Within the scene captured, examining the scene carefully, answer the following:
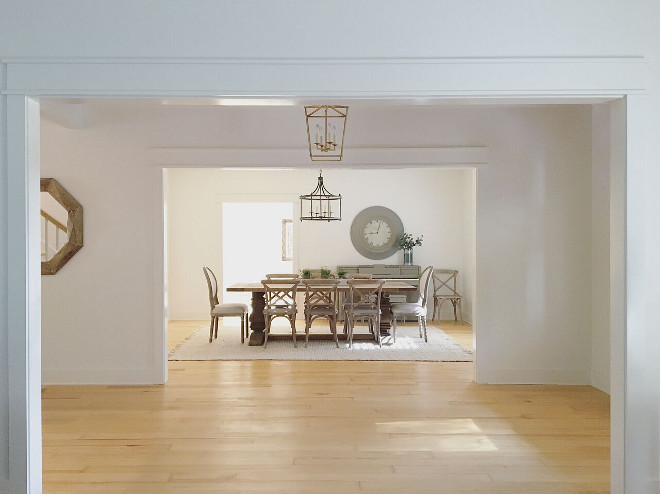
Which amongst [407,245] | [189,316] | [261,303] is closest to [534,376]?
[261,303]

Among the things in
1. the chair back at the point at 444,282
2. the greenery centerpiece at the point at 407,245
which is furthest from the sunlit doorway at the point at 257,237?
the chair back at the point at 444,282

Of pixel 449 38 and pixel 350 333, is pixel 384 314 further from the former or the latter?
pixel 449 38

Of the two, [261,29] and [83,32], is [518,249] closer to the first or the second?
[261,29]

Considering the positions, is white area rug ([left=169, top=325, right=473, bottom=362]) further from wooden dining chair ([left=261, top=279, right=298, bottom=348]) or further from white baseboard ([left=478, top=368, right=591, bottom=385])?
white baseboard ([left=478, top=368, right=591, bottom=385])

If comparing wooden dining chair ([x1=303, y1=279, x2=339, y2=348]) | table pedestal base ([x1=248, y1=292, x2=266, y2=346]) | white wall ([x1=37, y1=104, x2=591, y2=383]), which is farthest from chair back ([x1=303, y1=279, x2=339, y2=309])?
white wall ([x1=37, y1=104, x2=591, y2=383])

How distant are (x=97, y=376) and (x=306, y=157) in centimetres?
295

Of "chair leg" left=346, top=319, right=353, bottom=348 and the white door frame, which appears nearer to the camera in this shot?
the white door frame

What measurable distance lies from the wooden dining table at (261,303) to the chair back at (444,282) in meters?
2.01

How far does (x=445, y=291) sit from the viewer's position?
10.8 meters

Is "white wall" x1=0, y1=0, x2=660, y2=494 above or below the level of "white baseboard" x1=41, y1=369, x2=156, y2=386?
above

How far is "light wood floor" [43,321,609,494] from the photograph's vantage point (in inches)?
143

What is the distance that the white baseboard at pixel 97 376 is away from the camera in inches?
242

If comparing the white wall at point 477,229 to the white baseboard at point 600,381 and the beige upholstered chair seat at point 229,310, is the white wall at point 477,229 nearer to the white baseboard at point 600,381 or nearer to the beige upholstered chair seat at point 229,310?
the white baseboard at point 600,381

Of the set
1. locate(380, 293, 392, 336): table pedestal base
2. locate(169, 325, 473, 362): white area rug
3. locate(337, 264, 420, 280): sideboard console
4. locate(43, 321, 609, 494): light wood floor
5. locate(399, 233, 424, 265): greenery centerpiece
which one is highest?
locate(399, 233, 424, 265): greenery centerpiece
